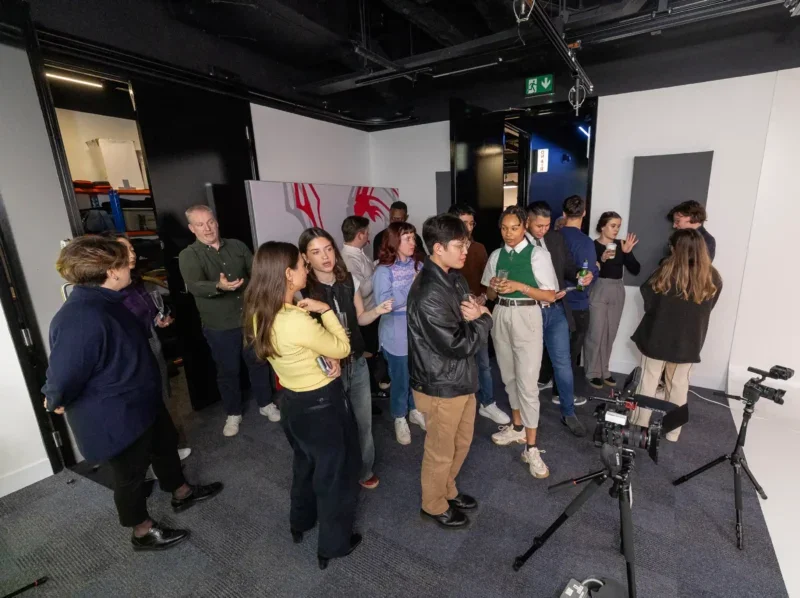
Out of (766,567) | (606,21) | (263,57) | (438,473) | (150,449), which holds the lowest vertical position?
(766,567)

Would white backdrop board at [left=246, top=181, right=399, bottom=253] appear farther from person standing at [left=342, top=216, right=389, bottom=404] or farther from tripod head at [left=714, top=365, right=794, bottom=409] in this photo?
tripod head at [left=714, top=365, right=794, bottom=409]

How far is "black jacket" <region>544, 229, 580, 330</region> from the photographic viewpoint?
289cm

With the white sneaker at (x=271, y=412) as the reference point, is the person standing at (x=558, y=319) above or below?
above

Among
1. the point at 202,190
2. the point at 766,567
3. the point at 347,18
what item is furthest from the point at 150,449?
the point at 347,18

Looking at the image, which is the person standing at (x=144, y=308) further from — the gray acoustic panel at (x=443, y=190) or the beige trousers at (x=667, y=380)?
the gray acoustic panel at (x=443, y=190)

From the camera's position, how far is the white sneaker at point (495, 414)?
3.08 m

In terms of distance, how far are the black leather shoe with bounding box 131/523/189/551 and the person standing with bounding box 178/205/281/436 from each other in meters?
1.04

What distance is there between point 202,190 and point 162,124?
1.85 ft

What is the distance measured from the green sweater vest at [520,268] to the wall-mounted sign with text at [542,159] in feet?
7.92

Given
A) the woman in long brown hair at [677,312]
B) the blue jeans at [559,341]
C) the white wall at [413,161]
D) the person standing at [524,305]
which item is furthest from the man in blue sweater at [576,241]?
Result: the white wall at [413,161]

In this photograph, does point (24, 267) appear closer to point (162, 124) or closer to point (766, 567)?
point (162, 124)

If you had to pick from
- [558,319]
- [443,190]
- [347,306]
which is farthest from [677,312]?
[443,190]

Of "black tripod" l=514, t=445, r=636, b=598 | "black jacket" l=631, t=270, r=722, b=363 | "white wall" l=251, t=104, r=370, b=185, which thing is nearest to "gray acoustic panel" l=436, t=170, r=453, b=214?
"white wall" l=251, t=104, r=370, b=185

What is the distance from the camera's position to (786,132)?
3.04 metres
